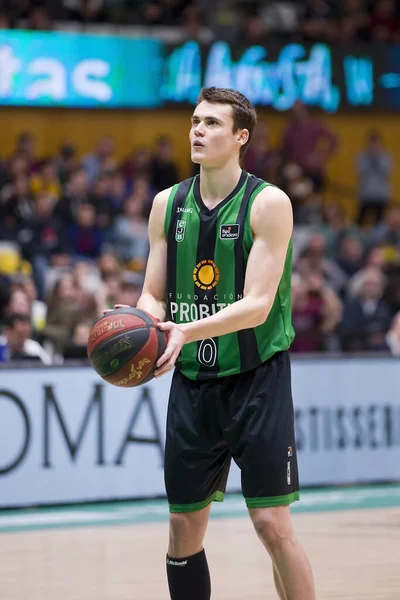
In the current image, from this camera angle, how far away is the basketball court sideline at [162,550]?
6344mm

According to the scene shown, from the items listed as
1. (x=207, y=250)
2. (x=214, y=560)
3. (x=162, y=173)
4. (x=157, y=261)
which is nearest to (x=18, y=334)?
(x=214, y=560)

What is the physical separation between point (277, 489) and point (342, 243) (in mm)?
11387

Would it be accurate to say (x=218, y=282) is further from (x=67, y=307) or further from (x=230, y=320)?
(x=67, y=307)

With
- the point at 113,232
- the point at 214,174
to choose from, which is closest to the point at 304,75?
the point at 113,232

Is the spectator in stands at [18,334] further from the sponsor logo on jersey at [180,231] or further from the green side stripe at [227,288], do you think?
the green side stripe at [227,288]

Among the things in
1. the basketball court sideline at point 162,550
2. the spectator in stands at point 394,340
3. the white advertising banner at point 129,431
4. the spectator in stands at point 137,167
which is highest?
the spectator in stands at point 137,167

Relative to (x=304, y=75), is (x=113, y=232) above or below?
below

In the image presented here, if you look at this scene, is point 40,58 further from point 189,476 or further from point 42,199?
point 189,476

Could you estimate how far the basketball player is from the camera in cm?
480

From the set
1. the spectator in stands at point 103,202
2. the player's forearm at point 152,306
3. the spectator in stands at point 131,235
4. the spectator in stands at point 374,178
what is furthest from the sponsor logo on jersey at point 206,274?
the spectator in stands at point 374,178

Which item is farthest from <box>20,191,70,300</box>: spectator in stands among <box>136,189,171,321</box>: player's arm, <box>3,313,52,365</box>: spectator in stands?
<box>136,189,171,321</box>: player's arm

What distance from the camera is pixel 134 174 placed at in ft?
53.8

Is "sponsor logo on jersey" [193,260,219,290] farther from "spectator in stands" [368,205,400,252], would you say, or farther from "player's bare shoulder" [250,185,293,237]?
"spectator in stands" [368,205,400,252]

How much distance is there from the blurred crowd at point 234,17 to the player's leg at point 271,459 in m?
12.4
